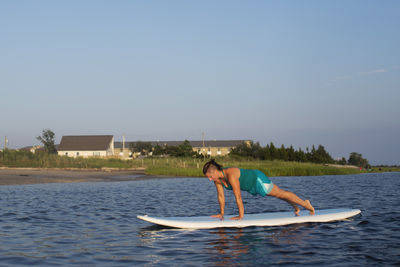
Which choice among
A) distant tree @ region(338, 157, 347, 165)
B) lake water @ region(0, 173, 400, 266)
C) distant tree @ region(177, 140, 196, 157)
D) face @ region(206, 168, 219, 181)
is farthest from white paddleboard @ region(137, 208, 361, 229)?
distant tree @ region(338, 157, 347, 165)

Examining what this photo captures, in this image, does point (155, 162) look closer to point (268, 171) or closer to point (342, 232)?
point (268, 171)

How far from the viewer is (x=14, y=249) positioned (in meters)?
8.97

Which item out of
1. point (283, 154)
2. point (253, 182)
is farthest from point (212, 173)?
point (283, 154)

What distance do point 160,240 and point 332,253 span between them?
3.77m

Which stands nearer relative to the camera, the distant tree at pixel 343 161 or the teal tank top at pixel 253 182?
the teal tank top at pixel 253 182

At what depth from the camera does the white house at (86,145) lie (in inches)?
4040

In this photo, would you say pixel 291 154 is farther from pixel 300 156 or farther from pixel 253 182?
pixel 253 182

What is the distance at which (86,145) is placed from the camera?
104562mm

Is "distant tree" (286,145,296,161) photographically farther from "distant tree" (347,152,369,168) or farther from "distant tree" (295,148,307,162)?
"distant tree" (347,152,369,168)

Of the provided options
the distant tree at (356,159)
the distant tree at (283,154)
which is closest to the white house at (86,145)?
the distant tree at (283,154)

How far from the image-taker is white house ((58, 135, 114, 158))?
102625mm

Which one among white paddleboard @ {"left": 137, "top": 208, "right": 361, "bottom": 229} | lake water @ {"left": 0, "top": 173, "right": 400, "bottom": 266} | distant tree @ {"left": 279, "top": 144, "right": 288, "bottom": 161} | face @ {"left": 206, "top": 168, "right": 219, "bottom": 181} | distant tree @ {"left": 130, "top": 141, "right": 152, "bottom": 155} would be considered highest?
distant tree @ {"left": 130, "top": 141, "right": 152, "bottom": 155}

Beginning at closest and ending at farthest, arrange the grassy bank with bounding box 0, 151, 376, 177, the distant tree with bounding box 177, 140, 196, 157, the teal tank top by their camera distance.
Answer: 1. the teal tank top
2. the grassy bank with bounding box 0, 151, 376, 177
3. the distant tree with bounding box 177, 140, 196, 157

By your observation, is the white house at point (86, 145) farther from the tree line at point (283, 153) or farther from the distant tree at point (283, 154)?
the distant tree at point (283, 154)
